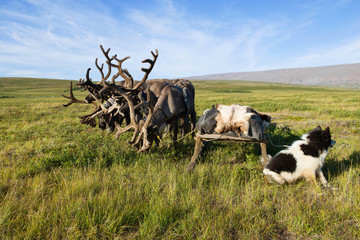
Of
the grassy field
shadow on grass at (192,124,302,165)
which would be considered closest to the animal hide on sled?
the grassy field

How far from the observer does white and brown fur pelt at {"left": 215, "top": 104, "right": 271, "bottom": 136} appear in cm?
436

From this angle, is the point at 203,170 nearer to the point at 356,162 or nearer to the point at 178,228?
the point at 178,228

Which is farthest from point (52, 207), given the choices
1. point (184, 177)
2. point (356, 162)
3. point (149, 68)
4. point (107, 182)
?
point (356, 162)

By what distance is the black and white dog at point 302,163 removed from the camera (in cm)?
386

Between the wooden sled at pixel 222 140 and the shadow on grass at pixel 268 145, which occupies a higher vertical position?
the wooden sled at pixel 222 140

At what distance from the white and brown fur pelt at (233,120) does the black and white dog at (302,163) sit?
93 centimetres

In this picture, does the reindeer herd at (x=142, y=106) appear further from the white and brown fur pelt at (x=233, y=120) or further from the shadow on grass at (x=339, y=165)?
the shadow on grass at (x=339, y=165)

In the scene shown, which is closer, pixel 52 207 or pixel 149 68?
pixel 52 207

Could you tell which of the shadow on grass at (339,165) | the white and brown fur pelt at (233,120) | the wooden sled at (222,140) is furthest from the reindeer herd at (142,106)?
the shadow on grass at (339,165)

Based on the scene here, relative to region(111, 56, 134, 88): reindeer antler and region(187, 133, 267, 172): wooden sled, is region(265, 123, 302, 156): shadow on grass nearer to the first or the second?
region(187, 133, 267, 172): wooden sled

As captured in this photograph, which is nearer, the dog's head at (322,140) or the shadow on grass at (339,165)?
the dog's head at (322,140)

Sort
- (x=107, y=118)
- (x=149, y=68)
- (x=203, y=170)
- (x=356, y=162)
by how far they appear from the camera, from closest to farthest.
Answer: (x=203, y=170)
(x=356, y=162)
(x=149, y=68)
(x=107, y=118)

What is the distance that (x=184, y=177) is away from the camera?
13.6 ft

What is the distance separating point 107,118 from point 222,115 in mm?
4397
